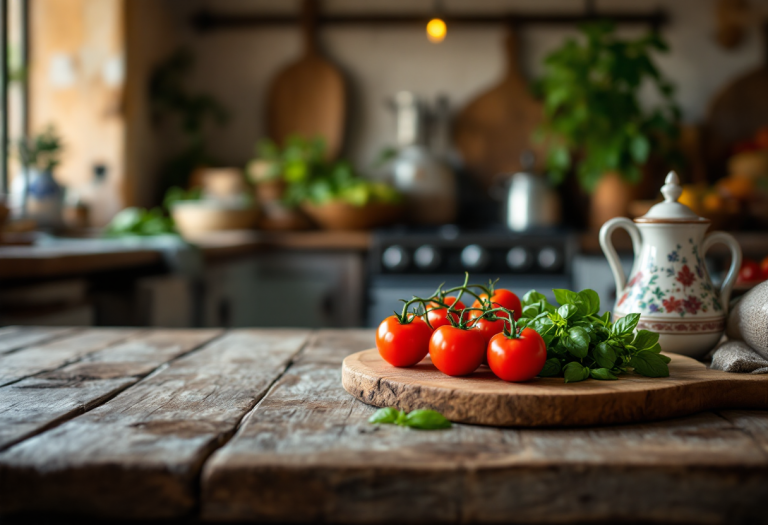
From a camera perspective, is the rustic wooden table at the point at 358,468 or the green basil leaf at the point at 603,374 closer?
the rustic wooden table at the point at 358,468

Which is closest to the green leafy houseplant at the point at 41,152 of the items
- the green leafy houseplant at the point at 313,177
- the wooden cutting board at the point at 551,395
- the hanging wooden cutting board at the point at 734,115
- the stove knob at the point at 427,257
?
the green leafy houseplant at the point at 313,177

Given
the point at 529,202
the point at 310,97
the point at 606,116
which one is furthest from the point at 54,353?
the point at 310,97

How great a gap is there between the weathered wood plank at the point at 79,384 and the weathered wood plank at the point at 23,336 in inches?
5.5

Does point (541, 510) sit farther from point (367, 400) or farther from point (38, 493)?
point (38, 493)

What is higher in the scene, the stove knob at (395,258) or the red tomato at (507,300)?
the red tomato at (507,300)

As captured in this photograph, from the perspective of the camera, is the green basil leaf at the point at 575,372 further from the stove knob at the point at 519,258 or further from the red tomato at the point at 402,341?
the stove knob at the point at 519,258

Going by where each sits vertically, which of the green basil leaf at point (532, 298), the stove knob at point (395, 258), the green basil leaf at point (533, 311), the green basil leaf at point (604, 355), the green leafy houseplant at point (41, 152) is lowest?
the stove knob at point (395, 258)

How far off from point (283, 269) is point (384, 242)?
45 centimetres

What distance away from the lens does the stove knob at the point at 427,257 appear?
8.82 feet

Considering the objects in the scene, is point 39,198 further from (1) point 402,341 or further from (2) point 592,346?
(2) point 592,346

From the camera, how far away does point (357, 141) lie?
11.6 feet

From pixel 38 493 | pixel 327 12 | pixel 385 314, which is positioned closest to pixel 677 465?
pixel 38 493

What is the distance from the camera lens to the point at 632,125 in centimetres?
279

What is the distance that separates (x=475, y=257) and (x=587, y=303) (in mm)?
1886
